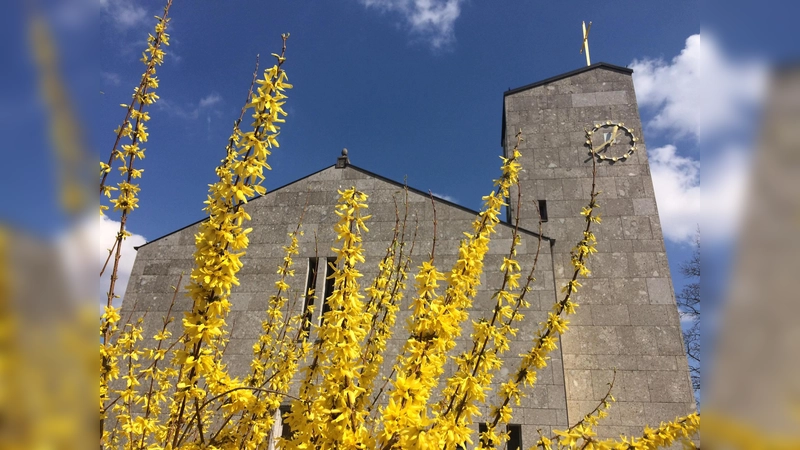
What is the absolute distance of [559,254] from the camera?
8453 mm

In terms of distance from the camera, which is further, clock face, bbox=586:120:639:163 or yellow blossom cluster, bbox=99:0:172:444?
clock face, bbox=586:120:639:163

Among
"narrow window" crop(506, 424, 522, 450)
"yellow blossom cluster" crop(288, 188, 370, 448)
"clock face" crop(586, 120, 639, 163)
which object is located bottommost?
"narrow window" crop(506, 424, 522, 450)

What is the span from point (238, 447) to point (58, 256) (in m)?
3.32

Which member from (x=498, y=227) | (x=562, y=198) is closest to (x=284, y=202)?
(x=498, y=227)

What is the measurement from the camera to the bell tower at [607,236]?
23.7ft

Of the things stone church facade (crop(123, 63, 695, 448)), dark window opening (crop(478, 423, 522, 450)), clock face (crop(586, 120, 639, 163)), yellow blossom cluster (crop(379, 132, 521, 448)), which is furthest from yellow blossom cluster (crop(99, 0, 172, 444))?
clock face (crop(586, 120, 639, 163))

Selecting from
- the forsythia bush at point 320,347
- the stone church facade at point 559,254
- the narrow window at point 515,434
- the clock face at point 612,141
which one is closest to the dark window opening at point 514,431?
the narrow window at point 515,434

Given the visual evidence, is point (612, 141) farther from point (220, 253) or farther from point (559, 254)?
point (220, 253)

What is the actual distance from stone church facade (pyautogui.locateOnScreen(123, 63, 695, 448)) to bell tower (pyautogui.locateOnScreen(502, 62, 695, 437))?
22 mm

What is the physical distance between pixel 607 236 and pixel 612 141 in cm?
229

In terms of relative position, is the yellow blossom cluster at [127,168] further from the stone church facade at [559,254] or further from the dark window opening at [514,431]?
the dark window opening at [514,431]

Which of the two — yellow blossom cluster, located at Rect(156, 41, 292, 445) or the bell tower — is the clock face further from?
yellow blossom cluster, located at Rect(156, 41, 292, 445)

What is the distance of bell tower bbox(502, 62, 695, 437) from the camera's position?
7.22 metres

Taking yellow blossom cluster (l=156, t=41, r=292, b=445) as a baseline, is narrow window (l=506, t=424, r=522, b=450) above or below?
→ below
